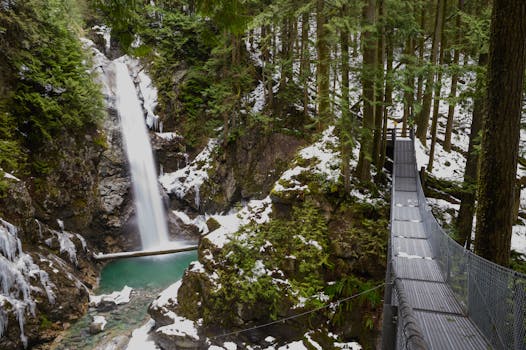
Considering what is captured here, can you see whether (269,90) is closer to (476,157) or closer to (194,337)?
(476,157)

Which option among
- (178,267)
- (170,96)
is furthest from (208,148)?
(178,267)

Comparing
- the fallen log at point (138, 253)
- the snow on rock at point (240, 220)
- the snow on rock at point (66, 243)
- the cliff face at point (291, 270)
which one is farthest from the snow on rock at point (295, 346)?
the snow on rock at point (66, 243)

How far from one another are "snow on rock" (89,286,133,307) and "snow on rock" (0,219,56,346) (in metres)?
1.20

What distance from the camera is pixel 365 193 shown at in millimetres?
8883

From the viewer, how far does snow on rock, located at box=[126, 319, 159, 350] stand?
755 centimetres

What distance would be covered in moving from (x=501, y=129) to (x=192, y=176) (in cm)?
1283

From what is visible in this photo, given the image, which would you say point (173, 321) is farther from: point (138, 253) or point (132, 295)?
point (138, 253)

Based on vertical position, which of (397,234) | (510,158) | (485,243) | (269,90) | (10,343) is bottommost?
(10,343)

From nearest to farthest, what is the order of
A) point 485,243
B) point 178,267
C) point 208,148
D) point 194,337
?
1. point 485,243
2. point 194,337
3. point 178,267
4. point 208,148

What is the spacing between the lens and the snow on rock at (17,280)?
25.3 feet

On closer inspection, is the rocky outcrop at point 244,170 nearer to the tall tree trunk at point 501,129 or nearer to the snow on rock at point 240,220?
the snow on rock at point 240,220

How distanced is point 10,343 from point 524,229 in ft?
42.7

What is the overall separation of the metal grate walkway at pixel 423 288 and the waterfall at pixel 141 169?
9.70 m

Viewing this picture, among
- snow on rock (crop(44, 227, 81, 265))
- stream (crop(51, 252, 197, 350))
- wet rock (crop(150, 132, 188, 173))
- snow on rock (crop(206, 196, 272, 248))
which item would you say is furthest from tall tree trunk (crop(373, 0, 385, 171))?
snow on rock (crop(44, 227, 81, 265))
